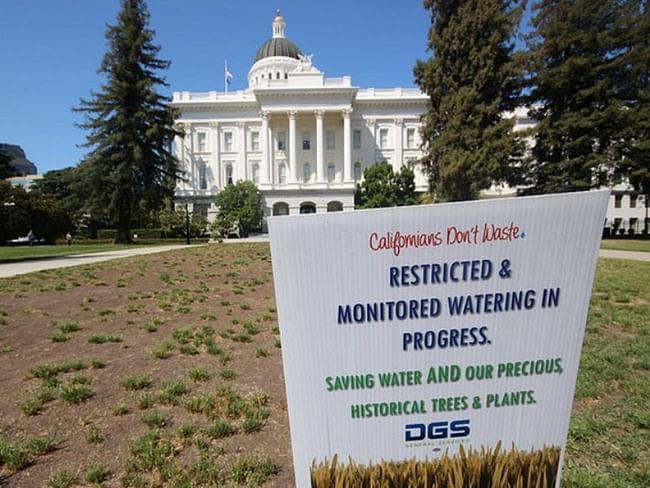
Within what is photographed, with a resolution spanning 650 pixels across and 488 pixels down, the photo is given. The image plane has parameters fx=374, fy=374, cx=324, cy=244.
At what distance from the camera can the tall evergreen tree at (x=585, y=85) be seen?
2844 centimetres

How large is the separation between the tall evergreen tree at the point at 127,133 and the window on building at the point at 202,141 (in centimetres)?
2364

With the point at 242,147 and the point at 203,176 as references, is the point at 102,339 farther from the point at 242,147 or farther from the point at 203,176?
the point at 203,176

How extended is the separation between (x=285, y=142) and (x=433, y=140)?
32.0 m

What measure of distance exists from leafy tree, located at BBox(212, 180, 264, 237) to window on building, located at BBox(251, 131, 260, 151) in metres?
14.6

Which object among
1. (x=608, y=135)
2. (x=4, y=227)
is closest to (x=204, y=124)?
(x=4, y=227)

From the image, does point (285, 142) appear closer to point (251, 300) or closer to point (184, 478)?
point (251, 300)

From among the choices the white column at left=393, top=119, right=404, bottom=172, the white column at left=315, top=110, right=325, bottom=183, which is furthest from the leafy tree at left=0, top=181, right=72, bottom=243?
the white column at left=393, top=119, right=404, bottom=172

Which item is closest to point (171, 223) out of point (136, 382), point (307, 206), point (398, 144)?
point (307, 206)

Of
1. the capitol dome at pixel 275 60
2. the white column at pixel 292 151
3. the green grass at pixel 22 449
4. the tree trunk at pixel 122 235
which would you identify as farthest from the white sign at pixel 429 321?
the capitol dome at pixel 275 60

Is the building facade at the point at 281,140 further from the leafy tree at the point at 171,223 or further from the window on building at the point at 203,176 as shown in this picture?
the leafy tree at the point at 171,223

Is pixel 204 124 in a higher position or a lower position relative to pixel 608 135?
higher

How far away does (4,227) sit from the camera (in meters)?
34.7

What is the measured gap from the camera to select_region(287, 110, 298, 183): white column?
5375 centimetres

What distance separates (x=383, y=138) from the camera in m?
59.3
